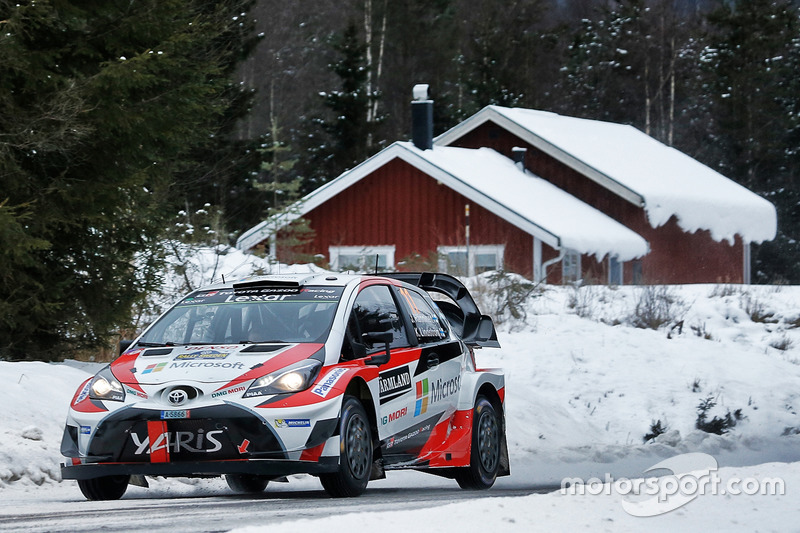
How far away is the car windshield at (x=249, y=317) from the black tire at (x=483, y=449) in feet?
6.39

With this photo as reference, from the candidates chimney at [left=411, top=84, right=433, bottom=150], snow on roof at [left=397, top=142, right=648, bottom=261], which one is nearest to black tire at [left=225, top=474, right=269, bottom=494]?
snow on roof at [left=397, top=142, right=648, bottom=261]

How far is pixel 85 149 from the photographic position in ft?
50.4

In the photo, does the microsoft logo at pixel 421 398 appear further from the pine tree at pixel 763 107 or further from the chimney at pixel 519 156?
the pine tree at pixel 763 107

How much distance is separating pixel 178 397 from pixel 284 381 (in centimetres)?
67

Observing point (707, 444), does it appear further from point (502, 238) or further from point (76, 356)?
point (502, 238)

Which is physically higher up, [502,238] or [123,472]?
[502,238]

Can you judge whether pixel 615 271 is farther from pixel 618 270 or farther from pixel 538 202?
pixel 538 202

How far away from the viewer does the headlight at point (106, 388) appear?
8.76 meters

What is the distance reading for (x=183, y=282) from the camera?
2016cm

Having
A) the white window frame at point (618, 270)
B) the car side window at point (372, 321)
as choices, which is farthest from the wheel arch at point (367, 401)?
the white window frame at point (618, 270)

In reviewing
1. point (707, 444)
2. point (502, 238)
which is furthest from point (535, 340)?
point (502, 238)

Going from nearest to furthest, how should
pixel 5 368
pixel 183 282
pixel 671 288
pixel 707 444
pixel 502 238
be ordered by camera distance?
1. pixel 5 368
2. pixel 707 444
3. pixel 183 282
4. pixel 671 288
5. pixel 502 238

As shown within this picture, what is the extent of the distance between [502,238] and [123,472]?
86.3ft

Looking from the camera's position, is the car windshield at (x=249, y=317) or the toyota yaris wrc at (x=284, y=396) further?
the car windshield at (x=249, y=317)
